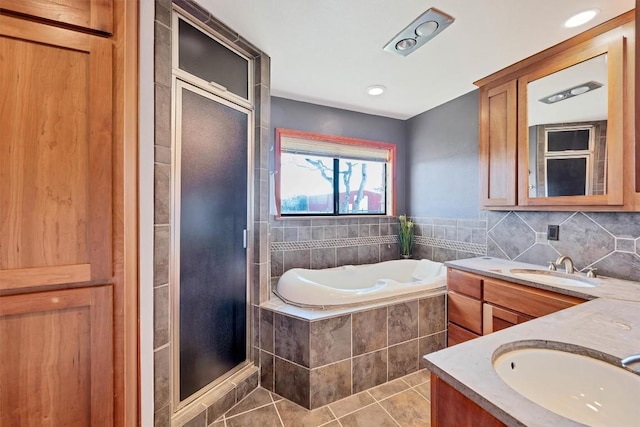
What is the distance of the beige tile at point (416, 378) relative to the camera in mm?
2031

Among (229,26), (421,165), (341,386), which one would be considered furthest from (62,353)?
(421,165)

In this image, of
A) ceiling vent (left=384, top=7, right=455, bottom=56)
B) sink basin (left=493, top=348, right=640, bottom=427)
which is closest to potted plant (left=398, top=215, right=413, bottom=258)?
ceiling vent (left=384, top=7, right=455, bottom=56)

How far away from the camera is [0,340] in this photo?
3.19ft

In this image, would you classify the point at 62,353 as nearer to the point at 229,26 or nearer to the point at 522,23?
the point at 229,26

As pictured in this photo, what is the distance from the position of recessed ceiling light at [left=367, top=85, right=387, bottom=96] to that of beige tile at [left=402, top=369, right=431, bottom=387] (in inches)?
100

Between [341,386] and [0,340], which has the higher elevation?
[0,340]

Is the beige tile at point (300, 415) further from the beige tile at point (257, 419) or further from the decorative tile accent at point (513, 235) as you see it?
the decorative tile accent at point (513, 235)

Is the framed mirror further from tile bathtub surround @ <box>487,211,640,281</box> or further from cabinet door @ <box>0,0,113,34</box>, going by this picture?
cabinet door @ <box>0,0,113,34</box>

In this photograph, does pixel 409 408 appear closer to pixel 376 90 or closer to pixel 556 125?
pixel 556 125

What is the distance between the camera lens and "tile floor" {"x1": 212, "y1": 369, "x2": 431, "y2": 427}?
1649 millimetres

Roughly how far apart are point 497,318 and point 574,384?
1306 millimetres

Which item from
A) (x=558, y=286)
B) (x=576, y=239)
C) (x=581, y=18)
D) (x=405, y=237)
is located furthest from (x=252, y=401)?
(x=581, y=18)

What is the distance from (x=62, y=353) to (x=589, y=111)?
3173mm

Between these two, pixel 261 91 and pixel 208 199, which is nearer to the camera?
pixel 208 199
